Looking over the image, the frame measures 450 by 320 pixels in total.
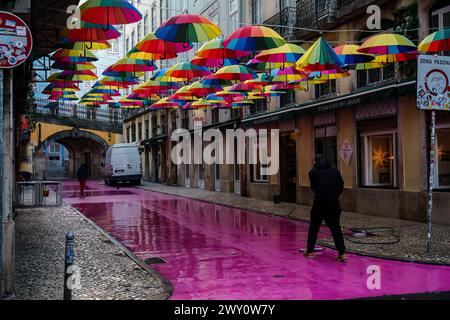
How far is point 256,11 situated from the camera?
999 inches

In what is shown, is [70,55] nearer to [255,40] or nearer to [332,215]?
[255,40]

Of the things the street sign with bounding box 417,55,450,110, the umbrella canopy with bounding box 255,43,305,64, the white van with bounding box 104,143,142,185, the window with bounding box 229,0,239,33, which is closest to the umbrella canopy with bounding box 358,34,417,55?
the umbrella canopy with bounding box 255,43,305,64

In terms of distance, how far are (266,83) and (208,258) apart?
29.6ft

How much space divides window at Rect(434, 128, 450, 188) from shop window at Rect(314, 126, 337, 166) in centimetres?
477

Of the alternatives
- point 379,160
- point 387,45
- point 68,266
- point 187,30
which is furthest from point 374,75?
point 68,266

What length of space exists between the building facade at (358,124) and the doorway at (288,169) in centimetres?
4

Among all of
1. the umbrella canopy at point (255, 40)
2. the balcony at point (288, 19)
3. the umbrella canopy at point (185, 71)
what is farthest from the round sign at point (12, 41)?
the balcony at point (288, 19)

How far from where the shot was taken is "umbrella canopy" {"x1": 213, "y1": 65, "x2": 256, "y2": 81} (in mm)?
15875

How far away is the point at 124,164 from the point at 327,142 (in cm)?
2241

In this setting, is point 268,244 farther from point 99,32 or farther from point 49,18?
point 49,18

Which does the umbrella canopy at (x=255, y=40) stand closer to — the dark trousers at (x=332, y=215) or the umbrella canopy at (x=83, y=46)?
the umbrella canopy at (x=83, y=46)

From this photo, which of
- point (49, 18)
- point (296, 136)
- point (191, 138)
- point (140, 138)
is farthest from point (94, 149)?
point (49, 18)

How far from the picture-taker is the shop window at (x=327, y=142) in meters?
18.4

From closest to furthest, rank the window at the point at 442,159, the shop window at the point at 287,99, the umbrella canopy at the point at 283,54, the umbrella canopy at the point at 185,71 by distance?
the window at the point at 442,159 < the umbrella canopy at the point at 283,54 < the umbrella canopy at the point at 185,71 < the shop window at the point at 287,99
